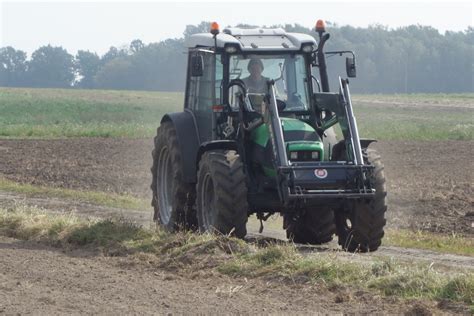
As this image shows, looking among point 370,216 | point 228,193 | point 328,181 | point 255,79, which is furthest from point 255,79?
point 370,216

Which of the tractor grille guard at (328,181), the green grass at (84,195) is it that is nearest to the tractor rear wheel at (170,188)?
the tractor grille guard at (328,181)

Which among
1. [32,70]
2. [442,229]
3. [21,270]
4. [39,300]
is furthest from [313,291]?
[32,70]

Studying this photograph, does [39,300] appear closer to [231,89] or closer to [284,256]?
[284,256]

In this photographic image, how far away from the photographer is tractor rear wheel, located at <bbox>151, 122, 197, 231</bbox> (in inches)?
552

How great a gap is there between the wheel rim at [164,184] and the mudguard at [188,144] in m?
0.77

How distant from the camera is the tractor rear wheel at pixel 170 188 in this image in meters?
14.0

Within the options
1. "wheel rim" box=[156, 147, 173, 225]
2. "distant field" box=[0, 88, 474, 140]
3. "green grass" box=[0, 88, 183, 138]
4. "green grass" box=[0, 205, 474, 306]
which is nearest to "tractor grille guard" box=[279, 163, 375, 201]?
"green grass" box=[0, 205, 474, 306]

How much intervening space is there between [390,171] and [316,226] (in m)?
11.4

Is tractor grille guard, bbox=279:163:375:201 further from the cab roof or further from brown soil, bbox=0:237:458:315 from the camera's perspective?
the cab roof

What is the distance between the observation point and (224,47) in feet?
44.1

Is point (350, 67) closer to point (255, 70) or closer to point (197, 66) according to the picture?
point (255, 70)

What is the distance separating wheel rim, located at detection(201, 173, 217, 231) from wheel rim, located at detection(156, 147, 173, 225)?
166 centimetres

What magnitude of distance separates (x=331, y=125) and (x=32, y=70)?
11995 centimetres

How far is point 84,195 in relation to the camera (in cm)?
1959
